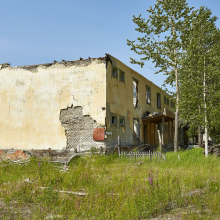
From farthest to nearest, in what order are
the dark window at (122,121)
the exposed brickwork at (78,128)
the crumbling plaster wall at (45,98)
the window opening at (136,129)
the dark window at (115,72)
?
the window opening at (136,129), the dark window at (122,121), the dark window at (115,72), the crumbling plaster wall at (45,98), the exposed brickwork at (78,128)

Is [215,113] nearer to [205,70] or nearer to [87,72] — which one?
[205,70]

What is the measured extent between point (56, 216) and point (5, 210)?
159cm

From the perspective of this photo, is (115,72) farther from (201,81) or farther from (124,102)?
(201,81)

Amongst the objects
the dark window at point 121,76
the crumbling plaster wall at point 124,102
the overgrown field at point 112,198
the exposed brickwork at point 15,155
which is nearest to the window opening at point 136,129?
the crumbling plaster wall at point 124,102

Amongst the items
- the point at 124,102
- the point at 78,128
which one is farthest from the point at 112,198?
the point at 124,102

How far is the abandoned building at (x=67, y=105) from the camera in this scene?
51.1 feet

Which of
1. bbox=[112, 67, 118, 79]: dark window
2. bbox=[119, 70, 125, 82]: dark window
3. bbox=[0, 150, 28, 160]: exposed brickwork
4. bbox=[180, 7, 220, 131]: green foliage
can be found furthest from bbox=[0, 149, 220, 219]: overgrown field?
bbox=[119, 70, 125, 82]: dark window

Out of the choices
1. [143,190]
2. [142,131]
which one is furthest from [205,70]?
[143,190]

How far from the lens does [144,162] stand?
12812 millimetres

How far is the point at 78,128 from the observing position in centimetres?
1574

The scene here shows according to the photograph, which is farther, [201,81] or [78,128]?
[201,81]

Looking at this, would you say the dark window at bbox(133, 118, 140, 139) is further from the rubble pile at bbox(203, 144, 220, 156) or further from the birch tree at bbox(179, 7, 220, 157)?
the rubble pile at bbox(203, 144, 220, 156)

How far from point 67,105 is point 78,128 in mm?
1605

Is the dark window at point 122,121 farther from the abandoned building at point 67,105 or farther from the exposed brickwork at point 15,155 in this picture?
the exposed brickwork at point 15,155
